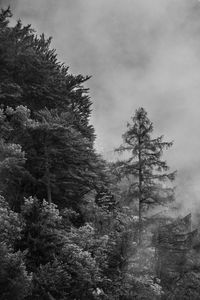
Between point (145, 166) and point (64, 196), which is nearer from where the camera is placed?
point (64, 196)

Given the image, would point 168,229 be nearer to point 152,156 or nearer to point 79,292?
point 152,156

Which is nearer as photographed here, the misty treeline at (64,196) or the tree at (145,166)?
the misty treeline at (64,196)

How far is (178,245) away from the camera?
101ft

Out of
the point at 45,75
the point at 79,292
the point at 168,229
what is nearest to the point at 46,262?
the point at 79,292

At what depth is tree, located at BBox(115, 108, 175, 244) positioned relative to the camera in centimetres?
3136

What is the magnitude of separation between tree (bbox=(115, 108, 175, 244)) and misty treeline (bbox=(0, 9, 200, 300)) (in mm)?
68

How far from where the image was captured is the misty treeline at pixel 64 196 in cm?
1942

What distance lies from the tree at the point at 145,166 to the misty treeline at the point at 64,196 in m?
0.07

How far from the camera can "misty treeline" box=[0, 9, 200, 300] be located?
1942 centimetres

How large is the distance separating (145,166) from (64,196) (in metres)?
6.33

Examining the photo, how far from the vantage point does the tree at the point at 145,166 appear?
3136 centimetres

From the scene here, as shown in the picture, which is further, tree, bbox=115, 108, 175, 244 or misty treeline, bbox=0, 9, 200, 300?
tree, bbox=115, 108, 175, 244

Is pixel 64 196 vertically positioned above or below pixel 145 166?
below

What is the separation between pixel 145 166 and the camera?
31.8 m
